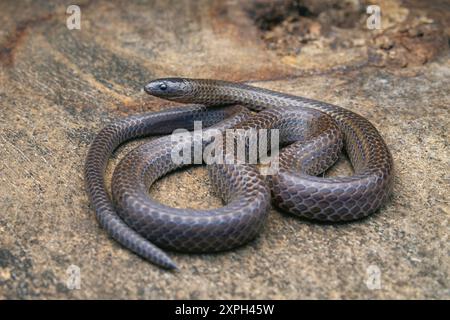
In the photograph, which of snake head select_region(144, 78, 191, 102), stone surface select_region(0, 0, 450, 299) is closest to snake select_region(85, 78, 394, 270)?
snake head select_region(144, 78, 191, 102)

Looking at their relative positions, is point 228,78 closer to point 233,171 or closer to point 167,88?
point 167,88

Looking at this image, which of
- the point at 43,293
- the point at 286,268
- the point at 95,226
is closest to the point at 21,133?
the point at 95,226

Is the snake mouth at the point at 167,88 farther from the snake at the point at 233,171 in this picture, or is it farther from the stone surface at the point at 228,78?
the stone surface at the point at 228,78

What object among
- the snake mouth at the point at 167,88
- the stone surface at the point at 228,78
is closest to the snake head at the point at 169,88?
the snake mouth at the point at 167,88

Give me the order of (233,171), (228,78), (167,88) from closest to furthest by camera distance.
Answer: (233,171)
(167,88)
(228,78)

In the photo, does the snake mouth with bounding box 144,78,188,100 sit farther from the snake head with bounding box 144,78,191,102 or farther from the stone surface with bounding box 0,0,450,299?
the stone surface with bounding box 0,0,450,299

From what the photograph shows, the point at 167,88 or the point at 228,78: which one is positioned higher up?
the point at 167,88

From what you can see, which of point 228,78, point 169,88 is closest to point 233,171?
point 169,88
